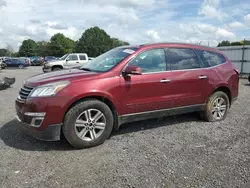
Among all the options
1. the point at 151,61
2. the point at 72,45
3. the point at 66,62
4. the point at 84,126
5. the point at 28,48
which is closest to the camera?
the point at 84,126

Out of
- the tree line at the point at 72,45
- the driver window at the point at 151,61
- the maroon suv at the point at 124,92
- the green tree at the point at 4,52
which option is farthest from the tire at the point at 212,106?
the green tree at the point at 4,52

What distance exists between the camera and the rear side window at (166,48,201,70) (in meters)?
4.76

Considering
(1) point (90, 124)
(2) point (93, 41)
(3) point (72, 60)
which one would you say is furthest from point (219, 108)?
(2) point (93, 41)

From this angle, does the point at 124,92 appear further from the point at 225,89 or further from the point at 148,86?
the point at 225,89

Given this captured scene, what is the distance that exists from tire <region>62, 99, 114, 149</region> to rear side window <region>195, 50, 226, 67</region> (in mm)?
2465

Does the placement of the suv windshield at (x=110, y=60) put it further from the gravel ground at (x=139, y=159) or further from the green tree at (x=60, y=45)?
the green tree at (x=60, y=45)

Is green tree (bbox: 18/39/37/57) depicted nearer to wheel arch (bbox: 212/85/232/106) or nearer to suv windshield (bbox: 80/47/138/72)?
suv windshield (bbox: 80/47/138/72)

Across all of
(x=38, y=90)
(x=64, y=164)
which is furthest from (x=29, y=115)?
(x=64, y=164)

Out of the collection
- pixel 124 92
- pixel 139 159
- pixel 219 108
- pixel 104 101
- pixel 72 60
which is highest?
pixel 72 60

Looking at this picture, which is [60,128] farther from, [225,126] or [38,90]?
[225,126]

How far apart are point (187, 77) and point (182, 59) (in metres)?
0.39

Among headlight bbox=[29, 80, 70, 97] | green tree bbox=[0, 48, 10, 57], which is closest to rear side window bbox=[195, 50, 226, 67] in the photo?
headlight bbox=[29, 80, 70, 97]

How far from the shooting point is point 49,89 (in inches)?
147

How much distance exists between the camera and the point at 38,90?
12.3 ft
